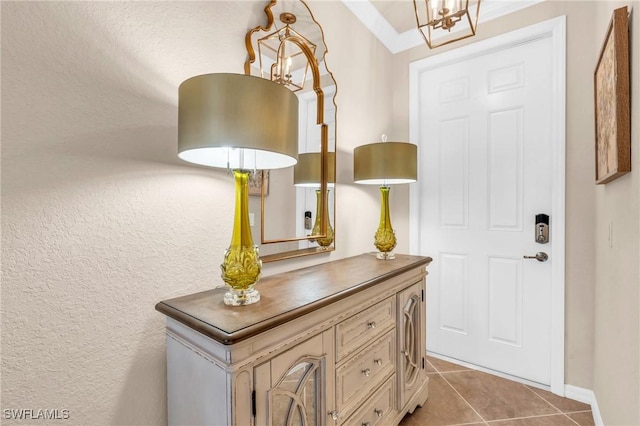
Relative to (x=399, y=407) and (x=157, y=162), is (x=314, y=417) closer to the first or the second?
(x=399, y=407)

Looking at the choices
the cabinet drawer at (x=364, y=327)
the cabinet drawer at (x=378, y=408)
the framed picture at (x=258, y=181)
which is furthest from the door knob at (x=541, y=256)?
the framed picture at (x=258, y=181)

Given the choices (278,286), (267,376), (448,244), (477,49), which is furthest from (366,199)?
(267,376)

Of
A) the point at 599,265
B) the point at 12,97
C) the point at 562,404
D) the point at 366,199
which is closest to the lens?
the point at 12,97

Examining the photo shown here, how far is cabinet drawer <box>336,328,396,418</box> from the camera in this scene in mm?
1206

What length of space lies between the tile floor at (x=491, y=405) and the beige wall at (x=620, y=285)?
264 millimetres

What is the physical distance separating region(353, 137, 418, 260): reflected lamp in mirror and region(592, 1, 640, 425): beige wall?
958 mm

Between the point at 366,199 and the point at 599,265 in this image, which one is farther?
the point at 366,199

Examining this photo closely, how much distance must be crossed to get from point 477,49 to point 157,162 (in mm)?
2432

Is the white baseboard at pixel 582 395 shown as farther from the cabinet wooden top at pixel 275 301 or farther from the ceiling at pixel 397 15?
the ceiling at pixel 397 15

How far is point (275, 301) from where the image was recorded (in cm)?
104

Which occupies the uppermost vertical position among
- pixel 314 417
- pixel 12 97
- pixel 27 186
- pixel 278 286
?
pixel 12 97

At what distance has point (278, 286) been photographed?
126 cm

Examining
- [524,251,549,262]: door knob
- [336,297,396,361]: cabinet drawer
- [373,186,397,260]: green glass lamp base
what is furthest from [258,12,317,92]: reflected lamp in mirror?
[524,251,549,262]: door knob

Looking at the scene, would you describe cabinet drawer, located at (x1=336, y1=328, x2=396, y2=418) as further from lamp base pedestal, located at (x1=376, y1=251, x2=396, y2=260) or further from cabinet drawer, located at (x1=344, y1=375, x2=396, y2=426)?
lamp base pedestal, located at (x1=376, y1=251, x2=396, y2=260)
